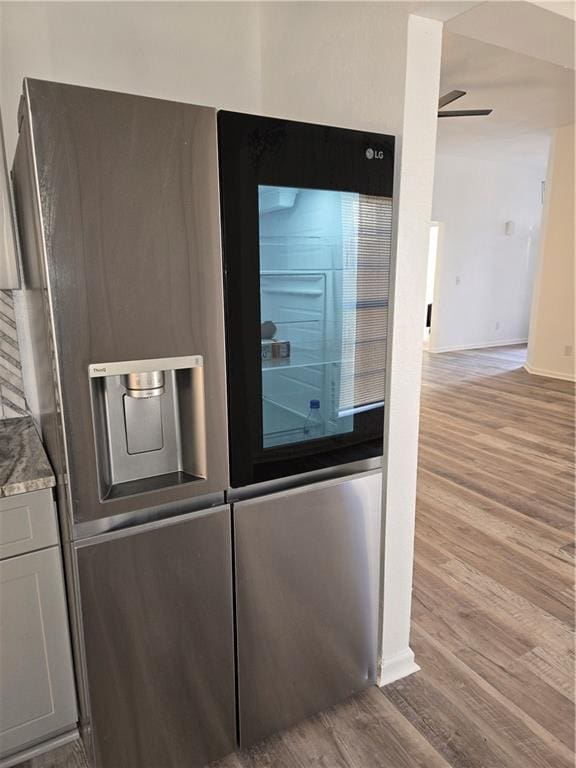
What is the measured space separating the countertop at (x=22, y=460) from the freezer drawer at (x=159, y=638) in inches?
11.9

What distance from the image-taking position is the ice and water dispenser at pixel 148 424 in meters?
1.21

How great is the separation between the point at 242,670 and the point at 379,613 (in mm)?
563

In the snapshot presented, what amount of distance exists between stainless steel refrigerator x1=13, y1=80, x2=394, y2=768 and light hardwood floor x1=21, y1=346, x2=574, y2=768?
7.2 inches

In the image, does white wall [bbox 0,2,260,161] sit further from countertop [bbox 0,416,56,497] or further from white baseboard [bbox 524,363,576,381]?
white baseboard [bbox 524,363,576,381]

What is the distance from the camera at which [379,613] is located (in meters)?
1.83

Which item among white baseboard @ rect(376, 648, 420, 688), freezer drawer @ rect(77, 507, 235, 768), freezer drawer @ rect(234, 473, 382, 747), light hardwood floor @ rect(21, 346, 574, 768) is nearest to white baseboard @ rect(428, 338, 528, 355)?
light hardwood floor @ rect(21, 346, 574, 768)

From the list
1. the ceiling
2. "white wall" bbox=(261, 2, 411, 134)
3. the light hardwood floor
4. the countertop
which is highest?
the ceiling

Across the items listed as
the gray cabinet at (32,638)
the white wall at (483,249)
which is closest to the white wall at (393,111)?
the gray cabinet at (32,638)

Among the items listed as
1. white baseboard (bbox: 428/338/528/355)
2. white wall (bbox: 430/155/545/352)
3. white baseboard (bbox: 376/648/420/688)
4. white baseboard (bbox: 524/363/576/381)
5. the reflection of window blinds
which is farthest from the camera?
white baseboard (bbox: 428/338/528/355)

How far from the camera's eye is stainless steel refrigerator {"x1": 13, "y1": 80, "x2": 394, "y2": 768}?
43.6 inches

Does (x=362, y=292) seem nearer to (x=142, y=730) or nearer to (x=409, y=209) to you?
(x=409, y=209)

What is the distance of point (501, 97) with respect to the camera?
4809 millimetres

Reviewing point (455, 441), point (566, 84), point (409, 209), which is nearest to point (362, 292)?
point (409, 209)

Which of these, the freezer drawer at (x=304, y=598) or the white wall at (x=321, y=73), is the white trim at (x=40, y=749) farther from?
the white wall at (x=321, y=73)
